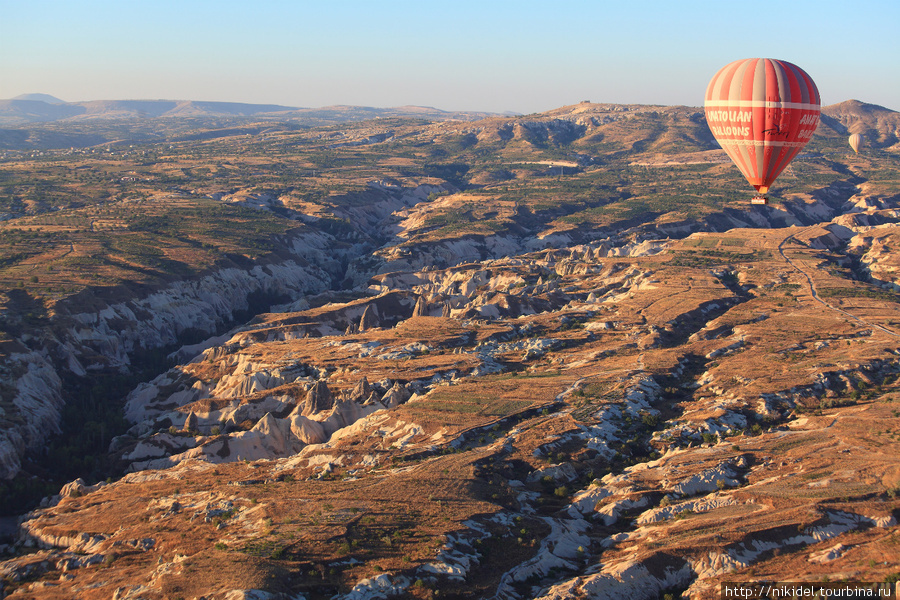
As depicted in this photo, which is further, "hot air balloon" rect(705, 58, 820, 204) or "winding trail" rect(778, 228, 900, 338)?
"winding trail" rect(778, 228, 900, 338)

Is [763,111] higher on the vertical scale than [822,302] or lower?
higher

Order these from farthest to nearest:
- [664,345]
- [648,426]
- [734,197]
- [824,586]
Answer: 1. [734,197]
2. [664,345]
3. [648,426]
4. [824,586]

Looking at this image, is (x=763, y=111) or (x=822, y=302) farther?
(x=822, y=302)

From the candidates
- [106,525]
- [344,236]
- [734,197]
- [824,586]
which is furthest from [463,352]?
[734,197]

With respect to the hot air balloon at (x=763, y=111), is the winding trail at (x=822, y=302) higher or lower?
lower

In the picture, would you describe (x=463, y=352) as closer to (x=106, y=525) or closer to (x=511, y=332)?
(x=511, y=332)

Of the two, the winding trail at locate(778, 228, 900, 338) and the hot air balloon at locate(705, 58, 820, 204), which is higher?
the hot air balloon at locate(705, 58, 820, 204)

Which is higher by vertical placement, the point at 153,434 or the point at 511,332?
the point at 511,332

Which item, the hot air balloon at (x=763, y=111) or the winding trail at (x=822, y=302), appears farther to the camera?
the winding trail at (x=822, y=302)
